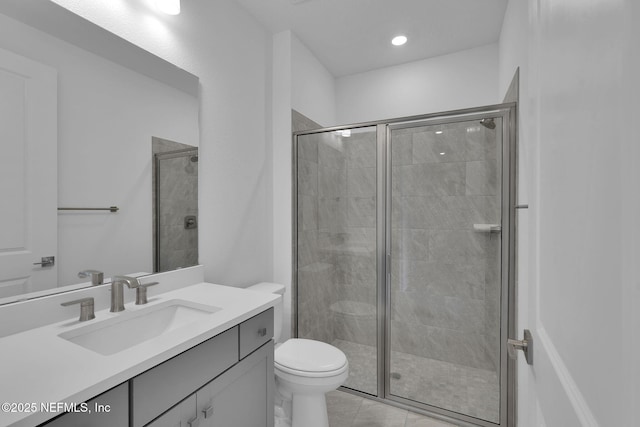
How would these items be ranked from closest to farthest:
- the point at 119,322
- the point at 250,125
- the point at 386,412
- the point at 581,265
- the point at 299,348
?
the point at 581,265 → the point at 119,322 → the point at 299,348 → the point at 386,412 → the point at 250,125

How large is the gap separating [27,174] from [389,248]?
185cm

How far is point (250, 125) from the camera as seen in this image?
209 centimetres

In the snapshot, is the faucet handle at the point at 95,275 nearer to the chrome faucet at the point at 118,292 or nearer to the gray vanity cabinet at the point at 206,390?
the chrome faucet at the point at 118,292

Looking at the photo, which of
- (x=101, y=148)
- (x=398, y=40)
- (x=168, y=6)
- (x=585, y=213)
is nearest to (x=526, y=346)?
(x=585, y=213)

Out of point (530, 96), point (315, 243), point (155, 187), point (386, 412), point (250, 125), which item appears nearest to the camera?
point (530, 96)

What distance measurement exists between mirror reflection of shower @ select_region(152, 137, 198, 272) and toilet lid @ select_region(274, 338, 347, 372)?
0.73 meters

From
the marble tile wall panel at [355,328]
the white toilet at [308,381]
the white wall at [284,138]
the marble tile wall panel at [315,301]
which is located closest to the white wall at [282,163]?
the white wall at [284,138]

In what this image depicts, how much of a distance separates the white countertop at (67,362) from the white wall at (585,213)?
924 mm

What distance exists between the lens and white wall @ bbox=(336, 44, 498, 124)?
2.51 metres

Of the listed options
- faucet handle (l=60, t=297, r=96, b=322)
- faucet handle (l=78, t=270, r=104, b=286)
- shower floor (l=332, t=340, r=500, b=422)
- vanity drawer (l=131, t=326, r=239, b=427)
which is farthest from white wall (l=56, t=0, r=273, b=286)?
shower floor (l=332, t=340, r=500, b=422)

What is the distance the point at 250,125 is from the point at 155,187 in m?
0.85

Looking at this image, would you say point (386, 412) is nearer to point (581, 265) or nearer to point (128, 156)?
point (581, 265)

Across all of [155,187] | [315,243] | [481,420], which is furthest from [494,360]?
[155,187]

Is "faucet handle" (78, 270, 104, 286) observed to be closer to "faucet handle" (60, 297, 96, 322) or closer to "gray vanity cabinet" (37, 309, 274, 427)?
"faucet handle" (60, 297, 96, 322)
